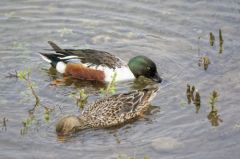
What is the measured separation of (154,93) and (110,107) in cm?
82

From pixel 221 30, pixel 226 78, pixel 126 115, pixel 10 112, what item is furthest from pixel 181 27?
pixel 10 112

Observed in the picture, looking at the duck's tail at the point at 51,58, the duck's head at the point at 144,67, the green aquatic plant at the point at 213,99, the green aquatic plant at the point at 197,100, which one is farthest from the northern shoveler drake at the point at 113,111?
the duck's tail at the point at 51,58

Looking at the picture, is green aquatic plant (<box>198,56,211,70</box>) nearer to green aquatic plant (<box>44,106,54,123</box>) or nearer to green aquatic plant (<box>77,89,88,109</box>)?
green aquatic plant (<box>77,89,88,109</box>)

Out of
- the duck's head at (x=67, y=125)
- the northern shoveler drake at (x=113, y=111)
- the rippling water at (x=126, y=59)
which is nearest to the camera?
the rippling water at (x=126, y=59)

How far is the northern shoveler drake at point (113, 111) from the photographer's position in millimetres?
9914

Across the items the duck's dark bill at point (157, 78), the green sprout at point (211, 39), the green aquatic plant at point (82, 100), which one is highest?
the green sprout at point (211, 39)

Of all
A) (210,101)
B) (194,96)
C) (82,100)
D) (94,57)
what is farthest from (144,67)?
(210,101)

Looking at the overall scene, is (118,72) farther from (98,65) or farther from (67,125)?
(67,125)

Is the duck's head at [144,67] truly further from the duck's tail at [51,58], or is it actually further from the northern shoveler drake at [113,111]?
the duck's tail at [51,58]

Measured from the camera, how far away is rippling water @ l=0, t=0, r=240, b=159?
9.31 metres

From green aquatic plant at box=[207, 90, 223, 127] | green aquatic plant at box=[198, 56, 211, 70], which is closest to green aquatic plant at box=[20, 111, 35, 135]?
green aquatic plant at box=[207, 90, 223, 127]

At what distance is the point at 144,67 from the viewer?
39.2ft

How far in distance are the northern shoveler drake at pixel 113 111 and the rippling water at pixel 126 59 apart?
0.54 ft

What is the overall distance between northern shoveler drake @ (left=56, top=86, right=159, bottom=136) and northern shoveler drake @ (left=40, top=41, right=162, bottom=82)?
1.21 metres
